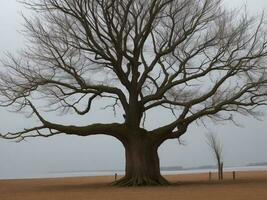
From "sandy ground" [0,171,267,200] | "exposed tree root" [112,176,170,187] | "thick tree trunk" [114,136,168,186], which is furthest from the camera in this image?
"thick tree trunk" [114,136,168,186]

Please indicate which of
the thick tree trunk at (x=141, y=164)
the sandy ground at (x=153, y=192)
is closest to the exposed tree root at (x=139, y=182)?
the thick tree trunk at (x=141, y=164)

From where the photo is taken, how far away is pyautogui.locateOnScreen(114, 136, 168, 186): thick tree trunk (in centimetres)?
3053

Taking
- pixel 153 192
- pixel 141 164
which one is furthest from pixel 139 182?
pixel 153 192

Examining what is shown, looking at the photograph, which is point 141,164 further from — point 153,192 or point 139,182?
point 153,192

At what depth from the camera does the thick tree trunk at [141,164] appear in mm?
30531

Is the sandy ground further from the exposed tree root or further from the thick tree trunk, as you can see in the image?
the thick tree trunk

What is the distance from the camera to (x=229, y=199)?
17500 millimetres

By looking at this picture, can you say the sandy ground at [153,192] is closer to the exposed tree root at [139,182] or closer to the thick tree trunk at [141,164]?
the exposed tree root at [139,182]

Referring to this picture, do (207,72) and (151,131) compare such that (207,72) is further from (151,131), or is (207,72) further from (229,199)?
(229,199)

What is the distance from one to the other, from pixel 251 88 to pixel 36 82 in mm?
13469

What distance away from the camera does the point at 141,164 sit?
3088cm

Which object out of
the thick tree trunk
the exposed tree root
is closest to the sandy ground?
the exposed tree root

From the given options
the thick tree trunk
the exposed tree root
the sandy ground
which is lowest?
the sandy ground

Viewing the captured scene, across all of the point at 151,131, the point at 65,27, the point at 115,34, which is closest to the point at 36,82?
the point at 65,27
